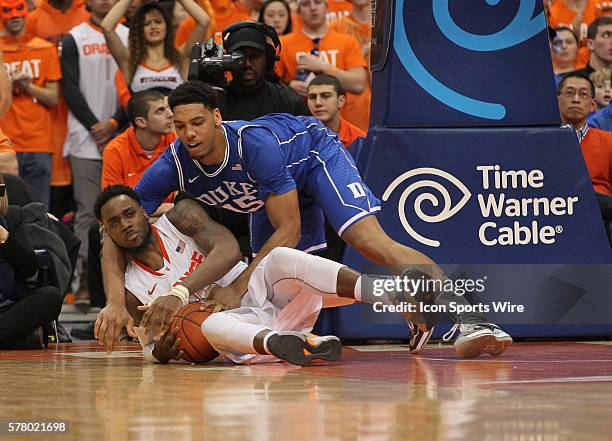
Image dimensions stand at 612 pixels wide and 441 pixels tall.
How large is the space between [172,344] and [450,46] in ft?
9.18

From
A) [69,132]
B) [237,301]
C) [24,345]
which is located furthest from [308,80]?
[237,301]

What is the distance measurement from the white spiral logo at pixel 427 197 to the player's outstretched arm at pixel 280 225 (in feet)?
3.40

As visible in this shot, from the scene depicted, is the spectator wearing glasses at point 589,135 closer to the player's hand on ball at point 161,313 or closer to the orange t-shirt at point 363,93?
the orange t-shirt at point 363,93

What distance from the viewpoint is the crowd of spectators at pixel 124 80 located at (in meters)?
9.19

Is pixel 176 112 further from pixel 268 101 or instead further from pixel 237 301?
pixel 268 101

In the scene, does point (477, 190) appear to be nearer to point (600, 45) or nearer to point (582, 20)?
point (600, 45)

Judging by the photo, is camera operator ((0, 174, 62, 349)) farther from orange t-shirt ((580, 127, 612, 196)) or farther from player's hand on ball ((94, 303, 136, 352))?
orange t-shirt ((580, 127, 612, 196))

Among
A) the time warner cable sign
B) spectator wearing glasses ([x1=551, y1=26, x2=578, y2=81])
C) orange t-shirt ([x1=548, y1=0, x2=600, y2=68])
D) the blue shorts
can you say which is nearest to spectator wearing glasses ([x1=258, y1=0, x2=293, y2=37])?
spectator wearing glasses ([x1=551, y1=26, x2=578, y2=81])

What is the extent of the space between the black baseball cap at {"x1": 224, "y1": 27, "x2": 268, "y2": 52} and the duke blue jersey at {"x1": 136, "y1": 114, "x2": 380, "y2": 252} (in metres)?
1.27

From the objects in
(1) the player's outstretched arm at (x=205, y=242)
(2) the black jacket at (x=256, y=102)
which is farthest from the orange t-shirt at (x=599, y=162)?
(1) the player's outstretched arm at (x=205, y=242)

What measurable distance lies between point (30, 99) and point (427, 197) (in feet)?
14.1

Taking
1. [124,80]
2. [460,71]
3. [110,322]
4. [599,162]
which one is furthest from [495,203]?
[124,80]

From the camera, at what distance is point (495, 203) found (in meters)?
7.27

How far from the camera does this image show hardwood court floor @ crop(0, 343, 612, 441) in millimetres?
3301
